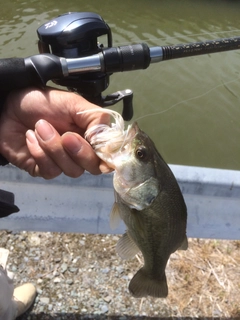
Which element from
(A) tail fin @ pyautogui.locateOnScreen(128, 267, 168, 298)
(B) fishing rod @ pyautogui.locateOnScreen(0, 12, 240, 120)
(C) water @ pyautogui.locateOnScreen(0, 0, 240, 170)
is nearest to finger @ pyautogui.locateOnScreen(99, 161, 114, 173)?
(B) fishing rod @ pyautogui.locateOnScreen(0, 12, 240, 120)

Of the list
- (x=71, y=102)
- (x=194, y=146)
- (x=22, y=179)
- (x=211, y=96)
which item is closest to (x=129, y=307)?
(x=22, y=179)

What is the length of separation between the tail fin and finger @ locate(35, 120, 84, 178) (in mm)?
731

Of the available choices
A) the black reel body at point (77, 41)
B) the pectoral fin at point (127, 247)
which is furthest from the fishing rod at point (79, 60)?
the pectoral fin at point (127, 247)

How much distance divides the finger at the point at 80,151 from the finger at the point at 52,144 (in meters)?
0.03

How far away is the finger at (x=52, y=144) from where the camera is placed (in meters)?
1.65

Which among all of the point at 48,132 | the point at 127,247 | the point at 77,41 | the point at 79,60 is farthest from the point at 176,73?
the point at 48,132

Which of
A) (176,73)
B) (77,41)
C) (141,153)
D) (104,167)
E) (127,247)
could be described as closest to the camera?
(141,153)

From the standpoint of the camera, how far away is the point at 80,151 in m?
1.66

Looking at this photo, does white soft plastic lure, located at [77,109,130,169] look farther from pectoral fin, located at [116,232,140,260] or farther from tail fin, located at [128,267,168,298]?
tail fin, located at [128,267,168,298]

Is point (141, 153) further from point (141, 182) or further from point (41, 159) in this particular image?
point (41, 159)

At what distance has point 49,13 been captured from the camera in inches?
360

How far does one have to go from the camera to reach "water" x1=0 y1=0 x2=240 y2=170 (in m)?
5.65

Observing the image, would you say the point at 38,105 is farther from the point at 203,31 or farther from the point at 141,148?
the point at 203,31

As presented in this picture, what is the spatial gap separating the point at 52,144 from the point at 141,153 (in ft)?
1.36
